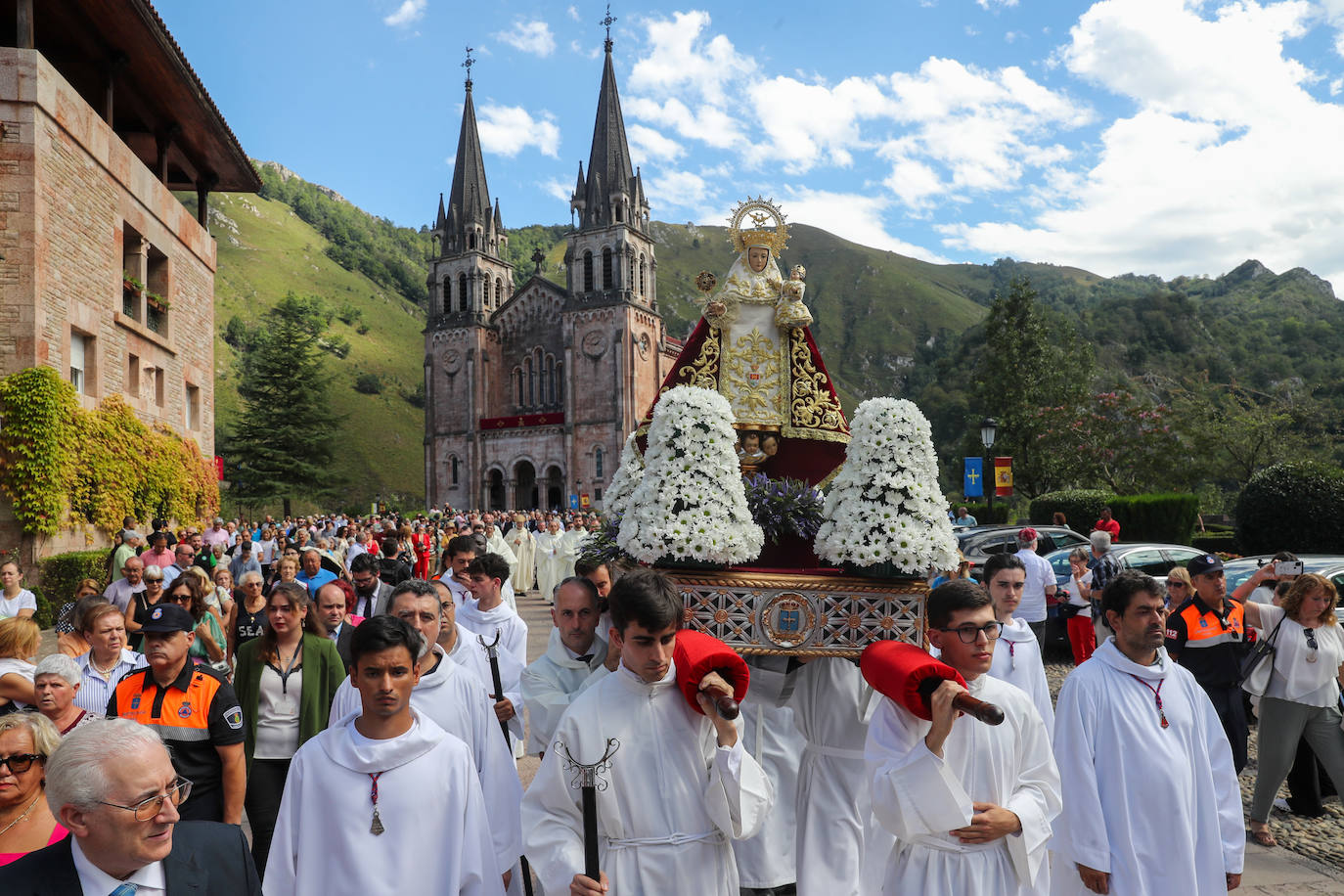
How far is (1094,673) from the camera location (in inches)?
170

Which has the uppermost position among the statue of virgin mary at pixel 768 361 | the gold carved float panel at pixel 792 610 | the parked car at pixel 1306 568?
the statue of virgin mary at pixel 768 361

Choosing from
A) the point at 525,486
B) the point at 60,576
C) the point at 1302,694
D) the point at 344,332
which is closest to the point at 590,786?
the point at 1302,694

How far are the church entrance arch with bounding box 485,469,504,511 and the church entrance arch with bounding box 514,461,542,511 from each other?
1136mm

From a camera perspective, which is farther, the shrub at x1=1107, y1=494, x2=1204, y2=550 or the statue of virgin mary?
the shrub at x1=1107, y1=494, x2=1204, y2=550

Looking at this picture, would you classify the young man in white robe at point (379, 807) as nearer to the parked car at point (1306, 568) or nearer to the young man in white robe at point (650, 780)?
the young man in white robe at point (650, 780)

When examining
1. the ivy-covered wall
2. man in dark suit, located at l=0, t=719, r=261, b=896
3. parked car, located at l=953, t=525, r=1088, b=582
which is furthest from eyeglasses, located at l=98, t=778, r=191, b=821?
the ivy-covered wall

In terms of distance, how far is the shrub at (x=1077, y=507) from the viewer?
26469mm

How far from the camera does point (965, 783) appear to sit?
3.50 m

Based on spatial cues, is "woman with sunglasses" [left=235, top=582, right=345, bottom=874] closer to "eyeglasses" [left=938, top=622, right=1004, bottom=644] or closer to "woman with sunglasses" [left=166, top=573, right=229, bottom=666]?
"woman with sunglasses" [left=166, top=573, right=229, bottom=666]

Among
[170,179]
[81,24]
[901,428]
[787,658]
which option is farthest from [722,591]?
[170,179]

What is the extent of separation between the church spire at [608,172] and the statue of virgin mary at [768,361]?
51.4m

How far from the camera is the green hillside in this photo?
73500mm

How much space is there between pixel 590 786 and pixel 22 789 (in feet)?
6.25

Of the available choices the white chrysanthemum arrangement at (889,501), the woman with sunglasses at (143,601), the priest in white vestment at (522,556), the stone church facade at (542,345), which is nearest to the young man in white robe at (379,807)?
the white chrysanthemum arrangement at (889,501)
